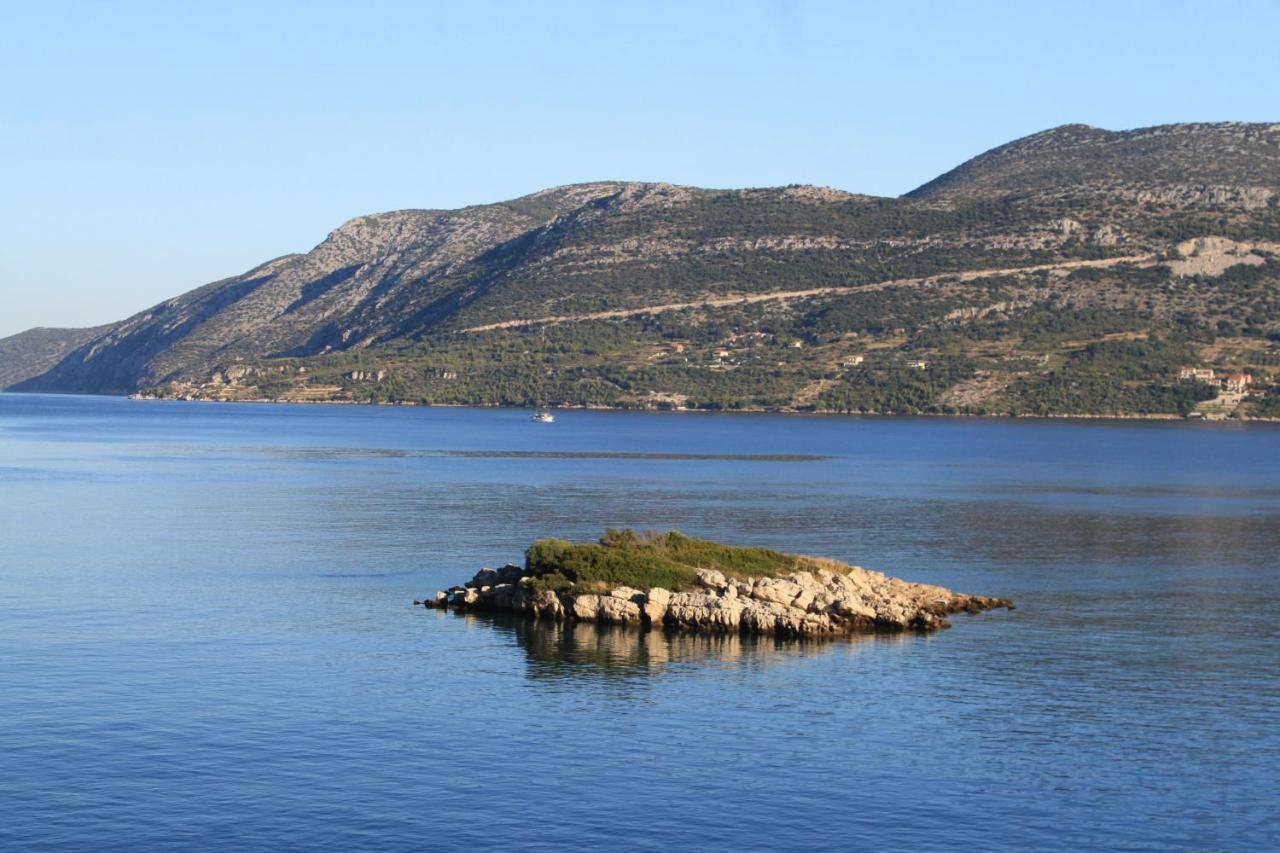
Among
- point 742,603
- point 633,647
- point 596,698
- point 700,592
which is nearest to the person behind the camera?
point 596,698

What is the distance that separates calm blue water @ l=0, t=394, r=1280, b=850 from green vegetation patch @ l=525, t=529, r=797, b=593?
2902 mm

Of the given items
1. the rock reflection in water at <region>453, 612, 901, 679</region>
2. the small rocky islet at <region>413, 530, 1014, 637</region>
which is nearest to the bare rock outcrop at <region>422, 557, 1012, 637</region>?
the small rocky islet at <region>413, 530, 1014, 637</region>

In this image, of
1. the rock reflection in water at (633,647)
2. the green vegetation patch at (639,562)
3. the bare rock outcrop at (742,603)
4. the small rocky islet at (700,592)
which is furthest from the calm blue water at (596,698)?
the green vegetation patch at (639,562)

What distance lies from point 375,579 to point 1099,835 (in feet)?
114

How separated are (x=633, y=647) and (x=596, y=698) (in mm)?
6754

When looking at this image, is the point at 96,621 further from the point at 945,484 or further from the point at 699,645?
the point at 945,484

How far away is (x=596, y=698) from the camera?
39281mm

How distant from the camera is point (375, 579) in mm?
58781

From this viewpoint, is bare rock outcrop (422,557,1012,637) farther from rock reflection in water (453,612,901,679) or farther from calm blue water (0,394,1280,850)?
calm blue water (0,394,1280,850)

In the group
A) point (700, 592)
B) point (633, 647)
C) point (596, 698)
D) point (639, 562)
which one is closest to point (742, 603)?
point (700, 592)

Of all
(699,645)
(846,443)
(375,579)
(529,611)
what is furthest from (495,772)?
(846,443)

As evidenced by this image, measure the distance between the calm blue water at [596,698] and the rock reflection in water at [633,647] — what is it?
20cm

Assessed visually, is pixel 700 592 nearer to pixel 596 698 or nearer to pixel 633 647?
pixel 633 647

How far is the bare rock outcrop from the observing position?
4900cm
